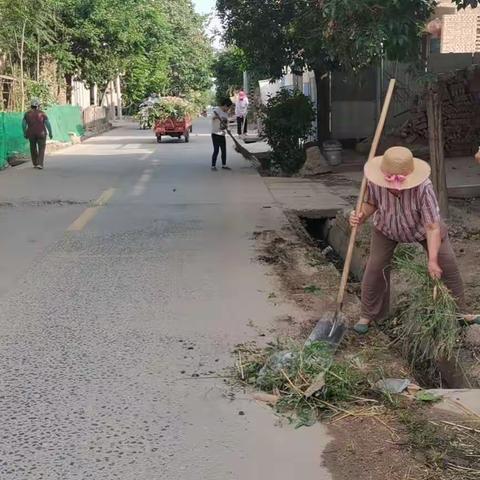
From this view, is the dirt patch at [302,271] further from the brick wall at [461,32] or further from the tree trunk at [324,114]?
the tree trunk at [324,114]

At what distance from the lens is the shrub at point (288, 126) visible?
15.5m

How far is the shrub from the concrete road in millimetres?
4825

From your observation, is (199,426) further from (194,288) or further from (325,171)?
(325,171)

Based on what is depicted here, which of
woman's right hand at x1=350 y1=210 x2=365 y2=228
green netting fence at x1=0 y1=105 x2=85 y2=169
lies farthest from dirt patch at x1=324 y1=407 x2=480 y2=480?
green netting fence at x1=0 y1=105 x2=85 y2=169

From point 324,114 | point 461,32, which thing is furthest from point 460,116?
point 461,32

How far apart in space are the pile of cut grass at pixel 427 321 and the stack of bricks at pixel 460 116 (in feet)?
37.0

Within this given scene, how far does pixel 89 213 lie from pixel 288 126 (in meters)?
6.34

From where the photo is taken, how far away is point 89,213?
1058 cm

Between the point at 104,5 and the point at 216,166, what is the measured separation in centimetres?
1636

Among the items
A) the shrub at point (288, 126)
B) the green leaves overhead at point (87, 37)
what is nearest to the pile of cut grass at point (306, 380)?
the shrub at point (288, 126)

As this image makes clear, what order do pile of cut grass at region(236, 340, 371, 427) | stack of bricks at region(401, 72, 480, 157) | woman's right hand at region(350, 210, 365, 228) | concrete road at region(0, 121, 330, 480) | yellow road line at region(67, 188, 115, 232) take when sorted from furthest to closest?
stack of bricks at region(401, 72, 480, 157) → yellow road line at region(67, 188, 115, 232) → woman's right hand at region(350, 210, 365, 228) → pile of cut grass at region(236, 340, 371, 427) → concrete road at region(0, 121, 330, 480)

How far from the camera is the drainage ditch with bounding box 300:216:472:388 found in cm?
456

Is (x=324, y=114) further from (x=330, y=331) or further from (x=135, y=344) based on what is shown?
(x=135, y=344)

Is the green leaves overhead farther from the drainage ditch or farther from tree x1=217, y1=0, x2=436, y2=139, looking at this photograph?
the drainage ditch
